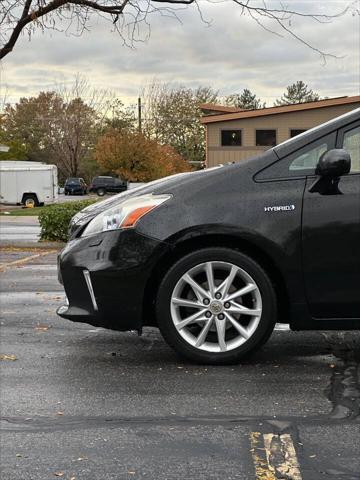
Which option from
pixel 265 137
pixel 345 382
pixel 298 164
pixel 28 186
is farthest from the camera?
pixel 28 186

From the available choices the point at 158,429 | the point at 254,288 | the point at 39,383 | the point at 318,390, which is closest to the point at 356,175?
the point at 254,288

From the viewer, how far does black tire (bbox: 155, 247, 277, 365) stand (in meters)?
4.24

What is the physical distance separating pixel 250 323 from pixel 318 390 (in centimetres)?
65

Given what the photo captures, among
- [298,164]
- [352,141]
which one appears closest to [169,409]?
[298,164]

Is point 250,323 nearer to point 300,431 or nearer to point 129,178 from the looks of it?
point 300,431

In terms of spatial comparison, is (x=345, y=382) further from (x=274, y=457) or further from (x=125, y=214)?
(x=125, y=214)

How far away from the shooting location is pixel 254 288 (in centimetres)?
425

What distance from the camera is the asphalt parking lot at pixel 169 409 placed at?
115 inches

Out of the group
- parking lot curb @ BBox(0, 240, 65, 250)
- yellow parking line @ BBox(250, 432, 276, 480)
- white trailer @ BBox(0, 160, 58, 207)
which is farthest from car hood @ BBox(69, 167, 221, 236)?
white trailer @ BBox(0, 160, 58, 207)

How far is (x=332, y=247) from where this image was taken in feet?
13.7

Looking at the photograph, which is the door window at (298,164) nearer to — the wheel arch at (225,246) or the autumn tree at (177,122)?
the wheel arch at (225,246)

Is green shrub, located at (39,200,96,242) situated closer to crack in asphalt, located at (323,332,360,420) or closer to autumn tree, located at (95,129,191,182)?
crack in asphalt, located at (323,332,360,420)

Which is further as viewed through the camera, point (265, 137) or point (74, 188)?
point (74, 188)

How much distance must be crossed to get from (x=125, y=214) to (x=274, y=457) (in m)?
2.01
